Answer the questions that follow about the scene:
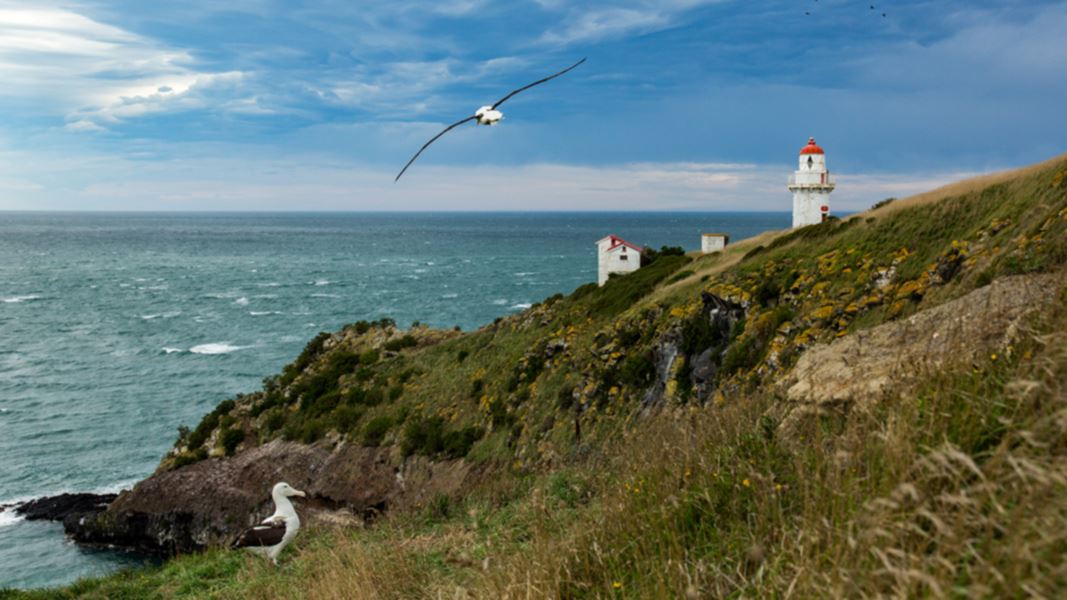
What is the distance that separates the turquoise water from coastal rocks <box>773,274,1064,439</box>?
101ft

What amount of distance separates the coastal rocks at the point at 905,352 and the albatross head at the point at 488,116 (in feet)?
14.0

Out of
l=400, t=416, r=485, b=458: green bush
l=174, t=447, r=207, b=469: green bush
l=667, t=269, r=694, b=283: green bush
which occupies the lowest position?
l=174, t=447, r=207, b=469: green bush

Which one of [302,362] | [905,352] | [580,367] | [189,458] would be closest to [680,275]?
[580,367]

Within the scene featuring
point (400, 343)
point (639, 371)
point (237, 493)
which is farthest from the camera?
point (400, 343)

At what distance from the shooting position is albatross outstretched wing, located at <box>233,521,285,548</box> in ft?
37.5

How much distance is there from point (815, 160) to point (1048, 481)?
5191 centimetres

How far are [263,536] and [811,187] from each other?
153 ft

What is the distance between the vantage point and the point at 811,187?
5006cm

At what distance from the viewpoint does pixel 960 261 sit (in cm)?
1858

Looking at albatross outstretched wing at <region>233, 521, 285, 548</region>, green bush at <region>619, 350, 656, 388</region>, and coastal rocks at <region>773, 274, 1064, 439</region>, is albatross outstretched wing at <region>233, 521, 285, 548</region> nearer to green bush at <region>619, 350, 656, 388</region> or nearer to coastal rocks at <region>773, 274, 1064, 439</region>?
coastal rocks at <region>773, 274, 1064, 439</region>

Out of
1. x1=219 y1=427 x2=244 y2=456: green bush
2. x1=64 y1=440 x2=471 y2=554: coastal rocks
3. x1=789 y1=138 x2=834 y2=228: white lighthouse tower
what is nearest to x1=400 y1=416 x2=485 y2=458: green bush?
x1=64 y1=440 x2=471 y2=554: coastal rocks

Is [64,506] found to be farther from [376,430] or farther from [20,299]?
[20,299]

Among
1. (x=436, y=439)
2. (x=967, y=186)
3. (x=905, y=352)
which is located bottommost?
(x=436, y=439)

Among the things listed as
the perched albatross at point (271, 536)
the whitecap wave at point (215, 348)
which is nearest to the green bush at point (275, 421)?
the perched albatross at point (271, 536)
